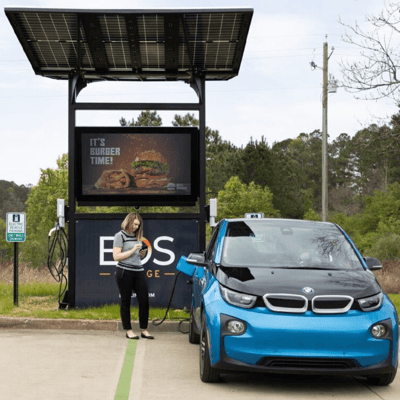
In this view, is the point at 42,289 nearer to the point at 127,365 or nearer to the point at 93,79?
the point at 93,79

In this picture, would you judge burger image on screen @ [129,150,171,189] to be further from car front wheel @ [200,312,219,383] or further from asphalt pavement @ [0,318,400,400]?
A: car front wheel @ [200,312,219,383]

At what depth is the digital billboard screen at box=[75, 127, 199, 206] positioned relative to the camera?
12336mm

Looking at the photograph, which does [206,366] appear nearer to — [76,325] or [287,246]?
[287,246]

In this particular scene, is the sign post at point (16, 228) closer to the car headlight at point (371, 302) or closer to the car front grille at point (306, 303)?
the car front grille at point (306, 303)

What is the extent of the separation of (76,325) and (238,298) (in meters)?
4.62

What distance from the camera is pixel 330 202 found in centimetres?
8888

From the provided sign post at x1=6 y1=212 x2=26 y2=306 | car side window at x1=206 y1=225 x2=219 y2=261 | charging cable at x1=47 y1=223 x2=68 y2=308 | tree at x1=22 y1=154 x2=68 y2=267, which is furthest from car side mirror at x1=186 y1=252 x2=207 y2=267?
tree at x1=22 y1=154 x2=68 y2=267

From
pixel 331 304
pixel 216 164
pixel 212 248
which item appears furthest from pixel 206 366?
pixel 216 164

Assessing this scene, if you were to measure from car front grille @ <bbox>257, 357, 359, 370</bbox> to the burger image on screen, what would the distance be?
6134 millimetres

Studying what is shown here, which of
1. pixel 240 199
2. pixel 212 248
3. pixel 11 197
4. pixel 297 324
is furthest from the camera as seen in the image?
pixel 11 197

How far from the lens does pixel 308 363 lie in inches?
261

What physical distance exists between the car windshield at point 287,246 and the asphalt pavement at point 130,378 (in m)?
1.19

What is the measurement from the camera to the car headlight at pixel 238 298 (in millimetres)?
6797

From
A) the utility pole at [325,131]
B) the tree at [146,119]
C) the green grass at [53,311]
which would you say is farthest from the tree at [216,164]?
the green grass at [53,311]
